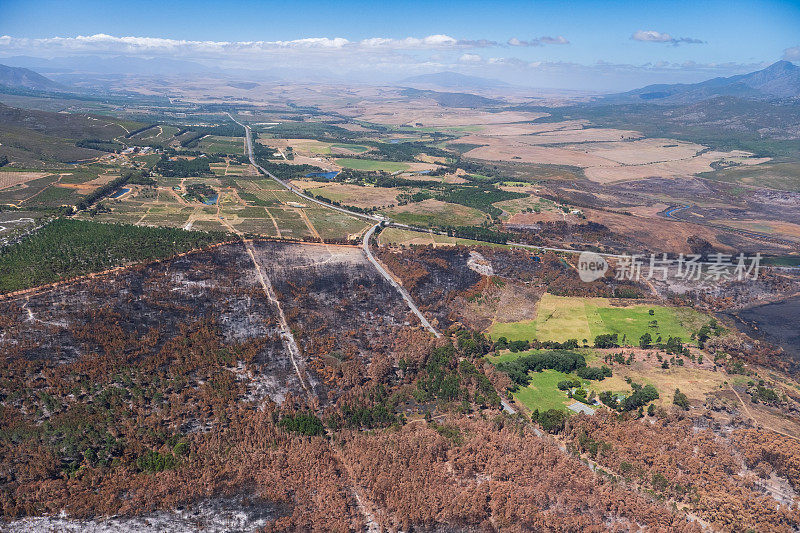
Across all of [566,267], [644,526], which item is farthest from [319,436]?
[566,267]

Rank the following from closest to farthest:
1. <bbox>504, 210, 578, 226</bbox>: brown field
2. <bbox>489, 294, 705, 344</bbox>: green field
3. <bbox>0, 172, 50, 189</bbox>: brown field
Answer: <bbox>489, 294, 705, 344</bbox>: green field → <bbox>0, 172, 50, 189</bbox>: brown field → <bbox>504, 210, 578, 226</bbox>: brown field

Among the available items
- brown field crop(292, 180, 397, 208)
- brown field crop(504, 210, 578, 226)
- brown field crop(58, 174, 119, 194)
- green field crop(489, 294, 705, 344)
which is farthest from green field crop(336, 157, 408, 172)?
green field crop(489, 294, 705, 344)

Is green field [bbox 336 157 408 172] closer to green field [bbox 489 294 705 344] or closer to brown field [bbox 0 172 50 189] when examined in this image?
brown field [bbox 0 172 50 189]

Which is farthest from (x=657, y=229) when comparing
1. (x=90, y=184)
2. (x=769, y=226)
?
(x=90, y=184)

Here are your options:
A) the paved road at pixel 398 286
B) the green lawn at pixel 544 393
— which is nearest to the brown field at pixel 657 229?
the paved road at pixel 398 286

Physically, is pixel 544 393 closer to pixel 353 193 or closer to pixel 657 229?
pixel 657 229

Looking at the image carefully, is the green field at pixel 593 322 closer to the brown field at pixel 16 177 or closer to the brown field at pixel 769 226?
the brown field at pixel 769 226

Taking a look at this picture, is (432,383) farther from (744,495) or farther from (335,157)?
(335,157)
